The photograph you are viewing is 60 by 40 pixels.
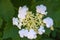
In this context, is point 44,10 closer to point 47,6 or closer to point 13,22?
point 47,6

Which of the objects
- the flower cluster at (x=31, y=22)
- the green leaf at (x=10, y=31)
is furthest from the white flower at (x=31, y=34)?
the green leaf at (x=10, y=31)

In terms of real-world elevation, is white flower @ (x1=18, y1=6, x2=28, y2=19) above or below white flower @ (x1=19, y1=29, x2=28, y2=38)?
above

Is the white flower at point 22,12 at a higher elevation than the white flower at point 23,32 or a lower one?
higher

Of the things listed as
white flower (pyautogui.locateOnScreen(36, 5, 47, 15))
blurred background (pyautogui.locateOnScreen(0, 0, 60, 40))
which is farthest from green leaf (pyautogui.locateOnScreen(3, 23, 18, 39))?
white flower (pyautogui.locateOnScreen(36, 5, 47, 15))

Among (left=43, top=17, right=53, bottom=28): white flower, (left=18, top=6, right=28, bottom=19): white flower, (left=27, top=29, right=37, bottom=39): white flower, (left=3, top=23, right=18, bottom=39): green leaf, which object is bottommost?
(left=27, top=29, right=37, bottom=39): white flower

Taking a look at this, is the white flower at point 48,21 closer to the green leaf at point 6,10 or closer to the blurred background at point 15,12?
the blurred background at point 15,12

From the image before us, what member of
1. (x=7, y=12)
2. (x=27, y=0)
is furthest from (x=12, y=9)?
(x=27, y=0)

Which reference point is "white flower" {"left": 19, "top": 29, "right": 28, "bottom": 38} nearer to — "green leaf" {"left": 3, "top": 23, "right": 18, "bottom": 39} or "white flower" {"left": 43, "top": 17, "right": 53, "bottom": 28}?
"green leaf" {"left": 3, "top": 23, "right": 18, "bottom": 39}
